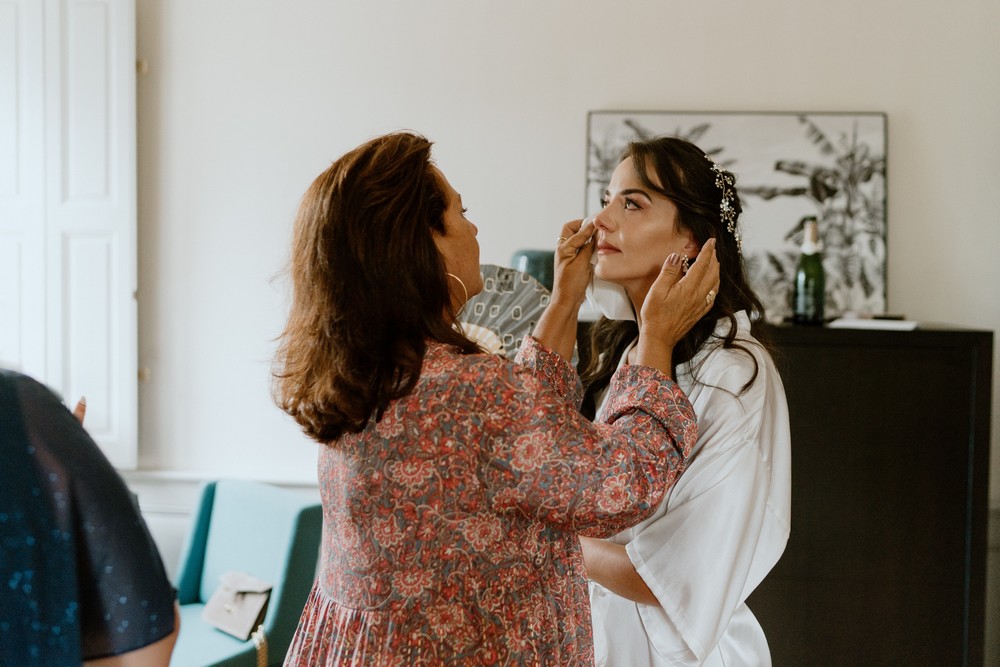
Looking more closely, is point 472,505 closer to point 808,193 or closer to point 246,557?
point 246,557

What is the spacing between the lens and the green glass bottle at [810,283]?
2.79 metres

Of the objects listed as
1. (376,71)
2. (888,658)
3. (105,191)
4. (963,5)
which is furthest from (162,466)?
(963,5)

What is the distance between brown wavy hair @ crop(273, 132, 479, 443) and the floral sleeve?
4.5 inches

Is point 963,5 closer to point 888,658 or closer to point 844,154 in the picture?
point 844,154

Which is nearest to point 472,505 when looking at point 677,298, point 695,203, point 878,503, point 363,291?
point 363,291

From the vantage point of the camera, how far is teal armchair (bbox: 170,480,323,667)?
277cm

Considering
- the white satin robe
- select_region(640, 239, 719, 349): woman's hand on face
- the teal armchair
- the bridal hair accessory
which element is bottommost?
the teal armchair

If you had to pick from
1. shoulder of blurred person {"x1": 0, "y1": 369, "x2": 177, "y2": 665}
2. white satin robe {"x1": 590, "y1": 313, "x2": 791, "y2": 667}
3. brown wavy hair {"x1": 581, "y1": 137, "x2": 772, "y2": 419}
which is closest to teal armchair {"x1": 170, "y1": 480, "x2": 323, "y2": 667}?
white satin robe {"x1": 590, "y1": 313, "x2": 791, "y2": 667}

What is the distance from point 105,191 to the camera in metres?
3.45

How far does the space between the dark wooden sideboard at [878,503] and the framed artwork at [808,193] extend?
2.20 ft

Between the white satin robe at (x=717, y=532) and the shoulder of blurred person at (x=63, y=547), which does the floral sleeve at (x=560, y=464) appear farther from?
the shoulder of blurred person at (x=63, y=547)

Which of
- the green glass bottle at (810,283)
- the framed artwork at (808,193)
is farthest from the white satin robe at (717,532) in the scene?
the framed artwork at (808,193)

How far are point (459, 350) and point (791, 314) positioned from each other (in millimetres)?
2138

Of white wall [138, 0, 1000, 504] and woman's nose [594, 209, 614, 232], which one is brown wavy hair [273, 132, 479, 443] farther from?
white wall [138, 0, 1000, 504]
